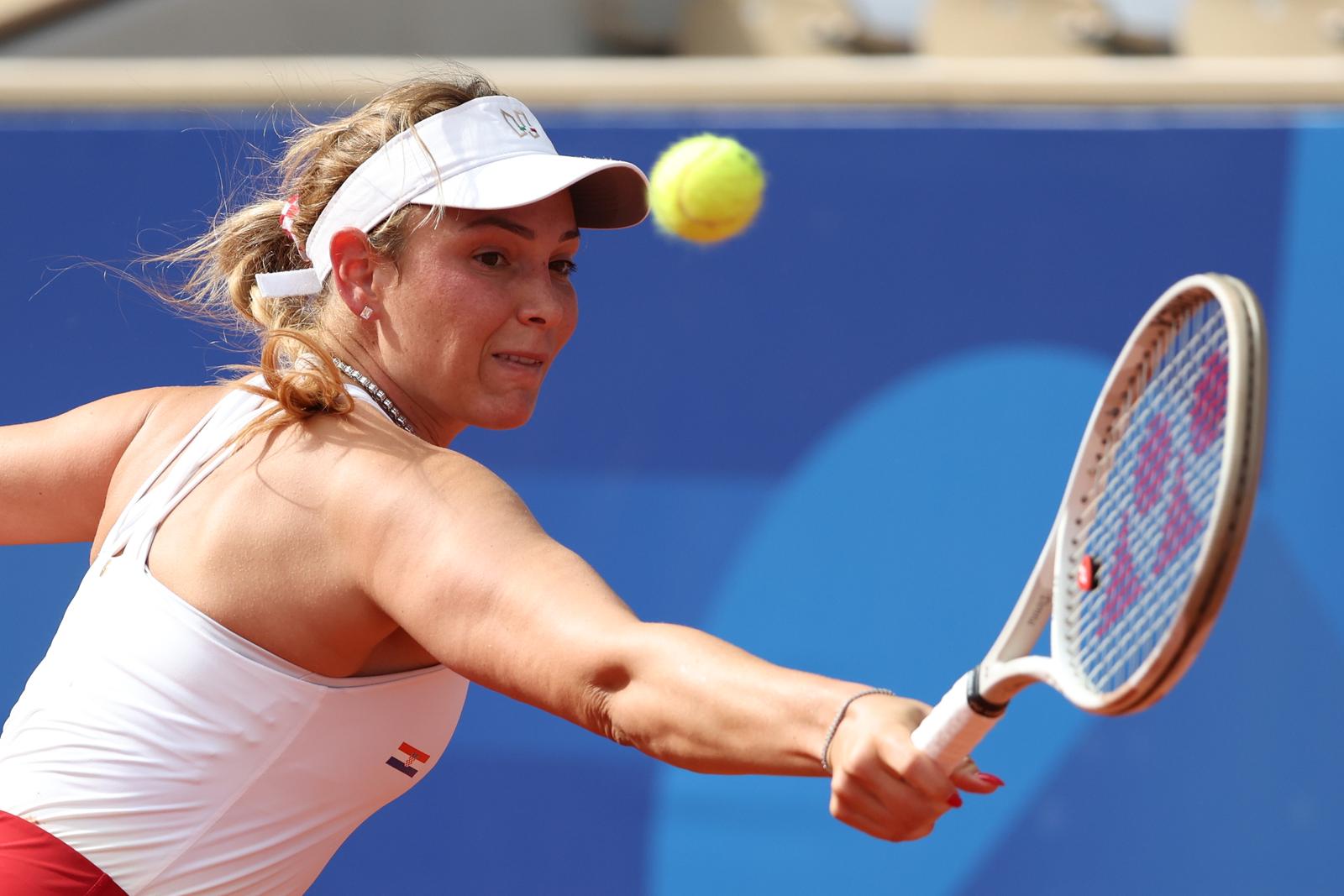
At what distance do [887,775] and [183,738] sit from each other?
71 centimetres

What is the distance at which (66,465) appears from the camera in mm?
1802

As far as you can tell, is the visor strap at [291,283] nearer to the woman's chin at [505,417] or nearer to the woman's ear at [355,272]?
the woman's ear at [355,272]

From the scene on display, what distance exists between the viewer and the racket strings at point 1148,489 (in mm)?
1295

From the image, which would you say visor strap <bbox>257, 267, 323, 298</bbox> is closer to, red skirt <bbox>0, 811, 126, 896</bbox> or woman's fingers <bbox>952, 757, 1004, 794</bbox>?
red skirt <bbox>0, 811, 126, 896</bbox>

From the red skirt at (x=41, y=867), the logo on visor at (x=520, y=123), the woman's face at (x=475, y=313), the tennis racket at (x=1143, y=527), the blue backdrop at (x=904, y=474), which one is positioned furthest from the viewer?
the blue backdrop at (x=904, y=474)

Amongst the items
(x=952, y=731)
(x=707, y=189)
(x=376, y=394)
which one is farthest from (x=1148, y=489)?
(x=707, y=189)

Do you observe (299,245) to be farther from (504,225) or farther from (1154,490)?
(1154,490)

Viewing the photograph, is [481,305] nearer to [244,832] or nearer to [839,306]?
[244,832]

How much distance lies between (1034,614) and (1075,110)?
158cm

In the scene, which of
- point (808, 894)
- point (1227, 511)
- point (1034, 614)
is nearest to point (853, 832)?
point (808, 894)

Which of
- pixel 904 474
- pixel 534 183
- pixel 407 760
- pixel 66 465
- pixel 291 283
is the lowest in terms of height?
pixel 904 474

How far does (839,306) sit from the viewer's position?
2.76 m

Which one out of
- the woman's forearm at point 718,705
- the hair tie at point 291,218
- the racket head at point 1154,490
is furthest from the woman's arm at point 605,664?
the hair tie at point 291,218

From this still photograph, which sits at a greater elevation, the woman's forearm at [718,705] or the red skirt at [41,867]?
the woman's forearm at [718,705]
